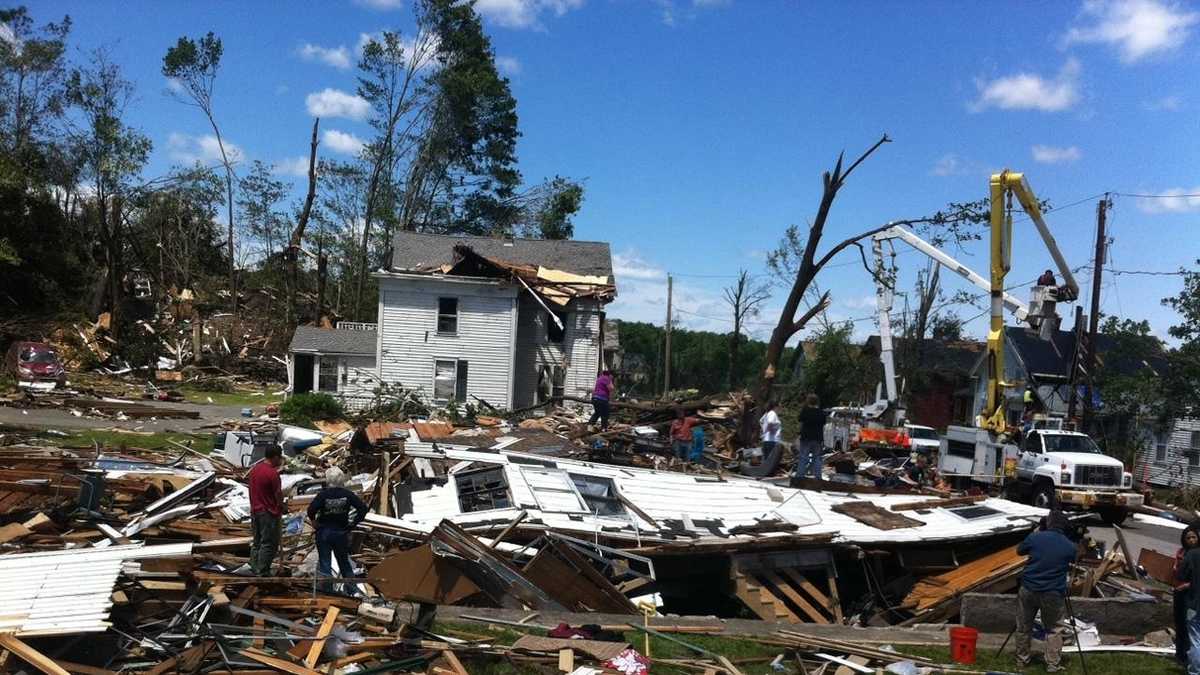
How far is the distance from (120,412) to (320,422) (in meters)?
5.90

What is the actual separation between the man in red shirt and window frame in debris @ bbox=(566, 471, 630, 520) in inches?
157

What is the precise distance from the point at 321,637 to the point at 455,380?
2421 centimetres

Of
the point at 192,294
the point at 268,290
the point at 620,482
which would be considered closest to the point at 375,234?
the point at 268,290

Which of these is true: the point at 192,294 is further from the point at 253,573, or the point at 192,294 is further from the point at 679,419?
the point at 253,573

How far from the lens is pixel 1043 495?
19.7 m

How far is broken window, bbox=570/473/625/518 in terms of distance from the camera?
1197cm

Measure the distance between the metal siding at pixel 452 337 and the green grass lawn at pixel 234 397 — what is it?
16.4ft

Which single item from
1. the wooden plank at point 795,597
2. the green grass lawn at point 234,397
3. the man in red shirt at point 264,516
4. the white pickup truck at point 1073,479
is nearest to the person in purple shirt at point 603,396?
the white pickup truck at point 1073,479

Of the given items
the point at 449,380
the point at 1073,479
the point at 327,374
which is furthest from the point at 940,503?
the point at 327,374

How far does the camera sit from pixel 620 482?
12.9 meters

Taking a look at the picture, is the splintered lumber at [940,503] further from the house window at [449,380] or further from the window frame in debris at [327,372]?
the window frame in debris at [327,372]

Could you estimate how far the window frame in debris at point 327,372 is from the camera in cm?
3209

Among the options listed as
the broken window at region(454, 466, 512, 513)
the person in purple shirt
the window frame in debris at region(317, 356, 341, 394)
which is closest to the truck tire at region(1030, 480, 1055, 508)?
the person in purple shirt

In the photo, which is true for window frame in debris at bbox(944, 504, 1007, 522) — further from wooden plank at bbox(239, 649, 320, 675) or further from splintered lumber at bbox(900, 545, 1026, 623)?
wooden plank at bbox(239, 649, 320, 675)
